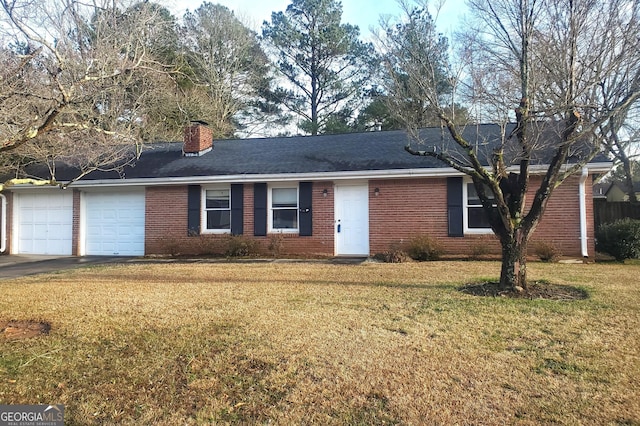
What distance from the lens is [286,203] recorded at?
42.2ft

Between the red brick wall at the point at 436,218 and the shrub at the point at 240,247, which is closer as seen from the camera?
the red brick wall at the point at 436,218

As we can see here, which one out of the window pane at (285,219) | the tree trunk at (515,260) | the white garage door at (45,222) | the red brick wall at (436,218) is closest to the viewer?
the tree trunk at (515,260)

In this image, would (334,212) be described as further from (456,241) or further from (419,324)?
(419,324)

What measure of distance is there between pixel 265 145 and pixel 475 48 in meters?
9.46

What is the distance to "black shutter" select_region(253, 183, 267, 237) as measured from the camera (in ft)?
41.7

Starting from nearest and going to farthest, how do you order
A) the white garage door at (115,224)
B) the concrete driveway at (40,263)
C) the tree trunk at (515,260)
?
1. the tree trunk at (515,260)
2. the concrete driveway at (40,263)
3. the white garage door at (115,224)

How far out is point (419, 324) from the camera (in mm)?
5012

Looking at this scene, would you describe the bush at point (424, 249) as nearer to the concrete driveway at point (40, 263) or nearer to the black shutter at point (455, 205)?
the black shutter at point (455, 205)

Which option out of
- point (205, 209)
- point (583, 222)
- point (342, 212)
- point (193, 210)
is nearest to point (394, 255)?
point (342, 212)

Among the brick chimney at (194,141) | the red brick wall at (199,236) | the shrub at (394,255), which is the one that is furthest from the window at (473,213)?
the brick chimney at (194,141)

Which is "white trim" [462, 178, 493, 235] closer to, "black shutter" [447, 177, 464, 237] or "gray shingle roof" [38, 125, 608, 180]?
"black shutter" [447, 177, 464, 237]

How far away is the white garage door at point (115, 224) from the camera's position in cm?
1370

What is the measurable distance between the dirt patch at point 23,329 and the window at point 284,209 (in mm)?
7986

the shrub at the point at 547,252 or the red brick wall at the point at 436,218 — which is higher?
the red brick wall at the point at 436,218
